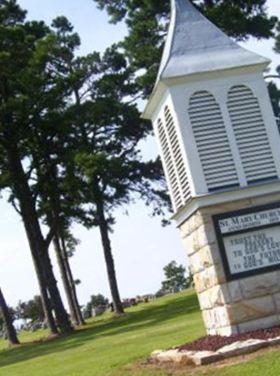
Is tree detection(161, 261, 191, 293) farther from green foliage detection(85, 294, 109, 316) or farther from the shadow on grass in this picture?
the shadow on grass

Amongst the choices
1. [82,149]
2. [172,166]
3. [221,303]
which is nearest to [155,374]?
[221,303]

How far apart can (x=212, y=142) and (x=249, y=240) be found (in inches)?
56.2

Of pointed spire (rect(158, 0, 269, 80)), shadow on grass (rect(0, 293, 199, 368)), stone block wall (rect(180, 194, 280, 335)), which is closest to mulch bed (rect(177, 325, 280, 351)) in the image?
stone block wall (rect(180, 194, 280, 335))

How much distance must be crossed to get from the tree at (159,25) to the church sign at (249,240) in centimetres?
1792

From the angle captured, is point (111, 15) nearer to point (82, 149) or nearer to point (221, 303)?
point (82, 149)

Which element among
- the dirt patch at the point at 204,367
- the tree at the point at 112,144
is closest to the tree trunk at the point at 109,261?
the tree at the point at 112,144

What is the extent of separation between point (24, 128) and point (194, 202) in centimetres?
2031

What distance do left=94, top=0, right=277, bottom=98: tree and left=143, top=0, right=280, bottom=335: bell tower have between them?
55.1 ft

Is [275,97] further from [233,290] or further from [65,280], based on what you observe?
[233,290]

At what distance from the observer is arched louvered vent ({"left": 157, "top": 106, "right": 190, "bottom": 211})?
10258 mm

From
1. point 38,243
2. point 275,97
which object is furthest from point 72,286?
point 275,97

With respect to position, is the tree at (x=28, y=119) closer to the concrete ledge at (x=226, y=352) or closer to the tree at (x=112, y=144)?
the tree at (x=112, y=144)

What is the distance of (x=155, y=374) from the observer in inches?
332

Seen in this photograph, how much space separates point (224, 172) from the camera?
998 centimetres
